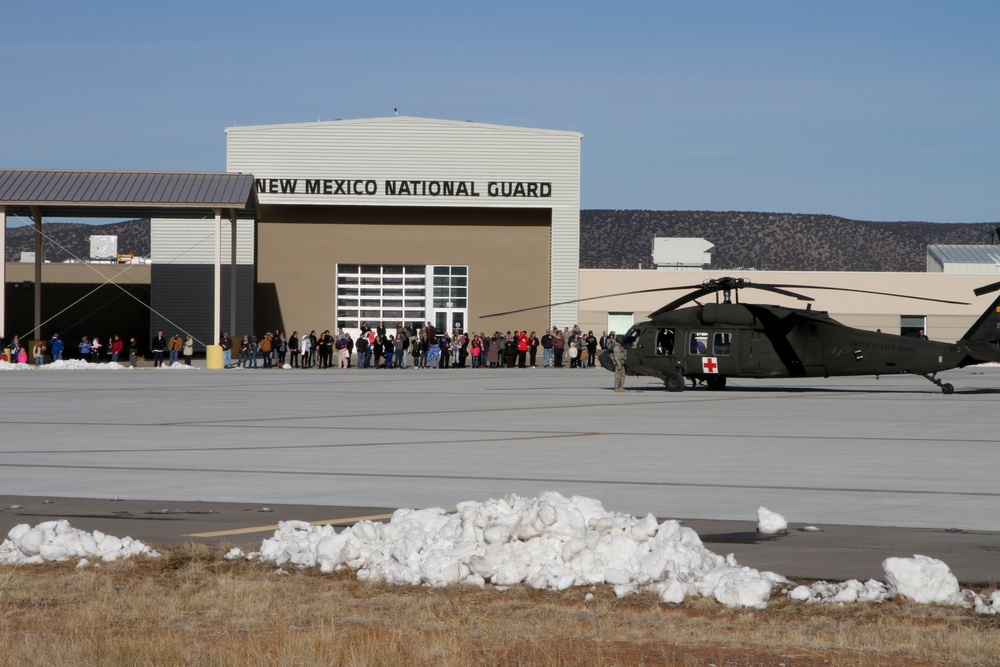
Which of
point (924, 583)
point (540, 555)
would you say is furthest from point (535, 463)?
point (924, 583)

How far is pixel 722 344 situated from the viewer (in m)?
30.1

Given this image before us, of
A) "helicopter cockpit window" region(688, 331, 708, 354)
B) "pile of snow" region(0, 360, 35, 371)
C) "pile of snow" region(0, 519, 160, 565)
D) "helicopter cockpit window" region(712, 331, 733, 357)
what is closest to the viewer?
"pile of snow" region(0, 519, 160, 565)

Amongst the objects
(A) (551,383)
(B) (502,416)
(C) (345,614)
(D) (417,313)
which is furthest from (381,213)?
(C) (345,614)

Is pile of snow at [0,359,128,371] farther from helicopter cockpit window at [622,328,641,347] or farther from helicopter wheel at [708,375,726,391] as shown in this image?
helicopter wheel at [708,375,726,391]

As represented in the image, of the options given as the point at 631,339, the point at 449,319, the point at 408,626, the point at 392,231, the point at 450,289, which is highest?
the point at 392,231

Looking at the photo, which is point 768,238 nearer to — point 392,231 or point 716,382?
point 392,231

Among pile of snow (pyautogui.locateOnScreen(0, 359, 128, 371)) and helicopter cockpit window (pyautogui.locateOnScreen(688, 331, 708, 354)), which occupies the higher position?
helicopter cockpit window (pyautogui.locateOnScreen(688, 331, 708, 354))

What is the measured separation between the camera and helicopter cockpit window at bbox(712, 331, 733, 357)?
30.0m

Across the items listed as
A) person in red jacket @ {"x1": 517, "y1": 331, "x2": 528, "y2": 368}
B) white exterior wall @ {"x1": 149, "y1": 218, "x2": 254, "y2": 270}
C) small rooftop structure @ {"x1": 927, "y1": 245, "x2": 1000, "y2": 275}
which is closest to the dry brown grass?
person in red jacket @ {"x1": 517, "y1": 331, "x2": 528, "y2": 368}

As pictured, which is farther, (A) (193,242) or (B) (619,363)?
(A) (193,242)

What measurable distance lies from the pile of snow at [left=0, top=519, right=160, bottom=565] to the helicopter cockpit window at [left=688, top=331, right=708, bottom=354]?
2297 cm

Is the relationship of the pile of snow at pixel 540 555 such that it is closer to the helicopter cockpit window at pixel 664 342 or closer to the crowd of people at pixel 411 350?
the helicopter cockpit window at pixel 664 342

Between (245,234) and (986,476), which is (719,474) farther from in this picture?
(245,234)

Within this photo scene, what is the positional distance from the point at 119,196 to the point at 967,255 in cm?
5547
